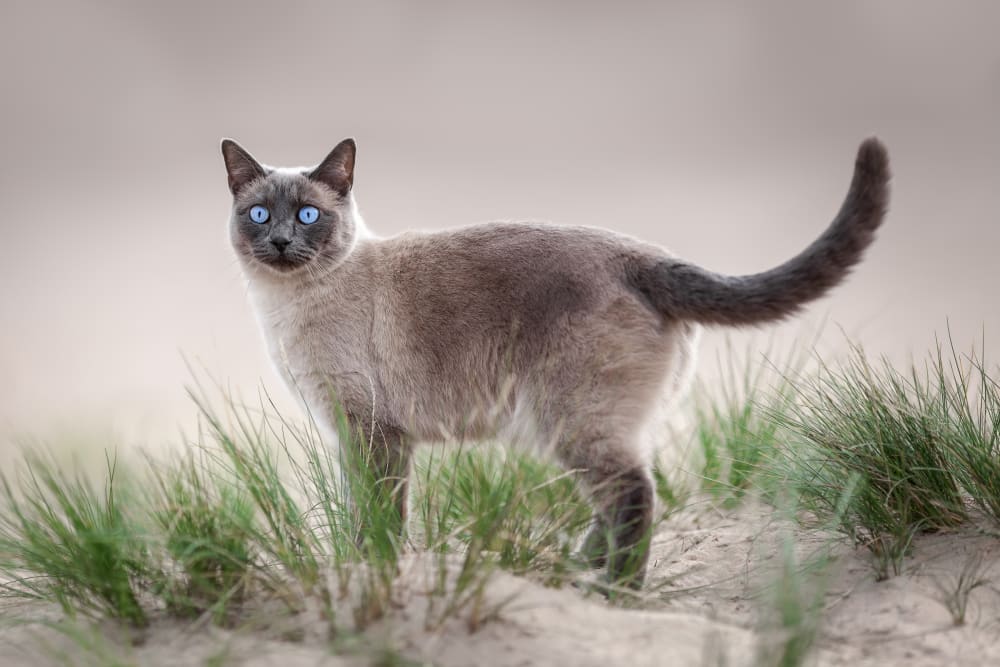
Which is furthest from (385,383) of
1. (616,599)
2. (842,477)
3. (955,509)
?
(955,509)

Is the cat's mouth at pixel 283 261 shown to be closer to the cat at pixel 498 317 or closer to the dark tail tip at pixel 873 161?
the cat at pixel 498 317

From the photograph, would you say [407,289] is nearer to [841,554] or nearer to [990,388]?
[841,554]

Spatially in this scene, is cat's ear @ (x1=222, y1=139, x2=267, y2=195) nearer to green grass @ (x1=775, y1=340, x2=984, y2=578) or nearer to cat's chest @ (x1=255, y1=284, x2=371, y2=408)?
cat's chest @ (x1=255, y1=284, x2=371, y2=408)

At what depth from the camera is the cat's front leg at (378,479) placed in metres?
2.38

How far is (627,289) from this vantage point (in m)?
3.12

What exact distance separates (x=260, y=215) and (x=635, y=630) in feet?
7.99

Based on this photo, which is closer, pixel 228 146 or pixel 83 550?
pixel 83 550

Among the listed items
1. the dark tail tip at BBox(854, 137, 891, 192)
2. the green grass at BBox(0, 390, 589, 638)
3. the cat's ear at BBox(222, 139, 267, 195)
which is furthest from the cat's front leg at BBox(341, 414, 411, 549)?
the dark tail tip at BBox(854, 137, 891, 192)

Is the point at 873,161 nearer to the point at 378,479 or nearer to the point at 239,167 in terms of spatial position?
the point at 378,479

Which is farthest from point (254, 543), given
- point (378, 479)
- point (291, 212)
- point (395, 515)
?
point (291, 212)

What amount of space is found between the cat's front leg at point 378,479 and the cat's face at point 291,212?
2.50ft

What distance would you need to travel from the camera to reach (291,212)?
365cm

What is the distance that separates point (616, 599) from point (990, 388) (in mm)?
1653

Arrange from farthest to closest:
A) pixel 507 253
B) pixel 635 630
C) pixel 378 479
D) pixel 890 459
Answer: pixel 507 253 < pixel 378 479 < pixel 890 459 < pixel 635 630
